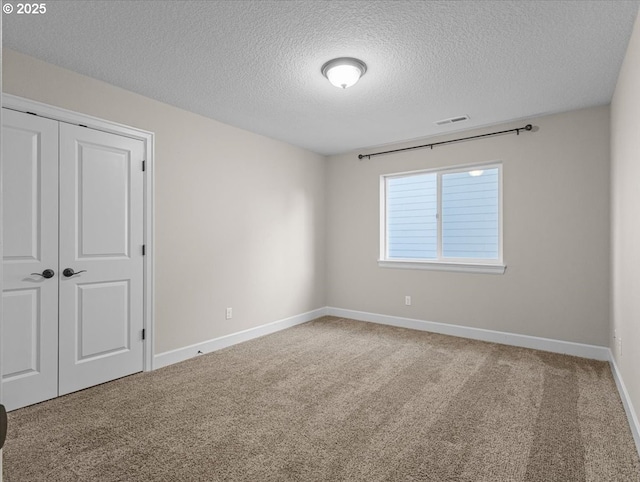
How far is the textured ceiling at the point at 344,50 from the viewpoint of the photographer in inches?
91.1

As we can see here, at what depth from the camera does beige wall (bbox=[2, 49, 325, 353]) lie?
127 inches

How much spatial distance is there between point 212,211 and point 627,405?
391 cm

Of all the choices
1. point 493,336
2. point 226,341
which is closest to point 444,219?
point 493,336

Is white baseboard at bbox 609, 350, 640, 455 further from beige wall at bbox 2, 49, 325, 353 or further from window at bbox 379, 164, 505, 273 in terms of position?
beige wall at bbox 2, 49, 325, 353

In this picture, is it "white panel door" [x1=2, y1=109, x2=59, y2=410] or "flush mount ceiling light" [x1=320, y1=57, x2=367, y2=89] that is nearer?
"white panel door" [x1=2, y1=109, x2=59, y2=410]

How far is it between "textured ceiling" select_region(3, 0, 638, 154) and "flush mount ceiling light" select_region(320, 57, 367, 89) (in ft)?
0.22

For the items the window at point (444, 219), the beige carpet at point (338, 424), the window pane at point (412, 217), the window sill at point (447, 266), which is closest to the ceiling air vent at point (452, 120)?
the window at point (444, 219)

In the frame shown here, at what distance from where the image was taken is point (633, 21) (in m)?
2.38

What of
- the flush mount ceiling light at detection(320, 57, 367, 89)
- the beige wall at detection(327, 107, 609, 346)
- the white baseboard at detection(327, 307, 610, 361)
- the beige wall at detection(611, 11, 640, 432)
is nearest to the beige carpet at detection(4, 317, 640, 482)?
the white baseboard at detection(327, 307, 610, 361)

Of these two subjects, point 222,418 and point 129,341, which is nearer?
point 222,418

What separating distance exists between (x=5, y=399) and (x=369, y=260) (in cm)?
408

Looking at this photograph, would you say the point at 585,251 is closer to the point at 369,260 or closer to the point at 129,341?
the point at 369,260

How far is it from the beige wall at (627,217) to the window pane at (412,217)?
1.92m

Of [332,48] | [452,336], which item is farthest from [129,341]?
[452,336]
